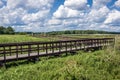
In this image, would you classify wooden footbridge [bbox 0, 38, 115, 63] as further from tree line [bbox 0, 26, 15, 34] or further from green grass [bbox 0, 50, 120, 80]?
tree line [bbox 0, 26, 15, 34]

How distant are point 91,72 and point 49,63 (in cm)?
358

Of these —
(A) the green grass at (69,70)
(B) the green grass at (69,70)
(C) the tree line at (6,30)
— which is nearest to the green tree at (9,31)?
(C) the tree line at (6,30)

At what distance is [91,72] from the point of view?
746 inches

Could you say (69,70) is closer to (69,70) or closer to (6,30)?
(69,70)

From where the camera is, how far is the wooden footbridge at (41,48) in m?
17.3

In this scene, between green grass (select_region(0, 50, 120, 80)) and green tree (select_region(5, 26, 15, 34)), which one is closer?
green grass (select_region(0, 50, 120, 80))

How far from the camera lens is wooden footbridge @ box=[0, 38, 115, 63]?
1731 cm

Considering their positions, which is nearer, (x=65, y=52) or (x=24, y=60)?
(x=24, y=60)

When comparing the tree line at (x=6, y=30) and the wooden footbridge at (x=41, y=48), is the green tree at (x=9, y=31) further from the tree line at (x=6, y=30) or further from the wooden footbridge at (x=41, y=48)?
the wooden footbridge at (x=41, y=48)

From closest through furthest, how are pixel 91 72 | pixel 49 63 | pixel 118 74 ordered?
pixel 49 63 < pixel 91 72 < pixel 118 74

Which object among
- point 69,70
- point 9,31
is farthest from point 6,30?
point 69,70

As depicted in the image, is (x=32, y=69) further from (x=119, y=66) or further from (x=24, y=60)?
(x=119, y=66)

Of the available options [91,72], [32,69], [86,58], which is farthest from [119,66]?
[32,69]

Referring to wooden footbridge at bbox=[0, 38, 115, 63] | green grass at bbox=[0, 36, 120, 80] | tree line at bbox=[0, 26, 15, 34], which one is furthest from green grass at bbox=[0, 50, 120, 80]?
tree line at bbox=[0, 26, 15, 34]
